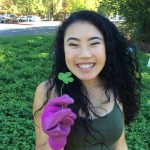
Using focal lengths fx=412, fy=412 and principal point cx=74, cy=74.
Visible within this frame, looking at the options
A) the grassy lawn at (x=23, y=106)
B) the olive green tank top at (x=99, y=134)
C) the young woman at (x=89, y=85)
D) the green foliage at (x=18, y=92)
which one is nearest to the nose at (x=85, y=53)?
the young woman at (x=89, y=85)

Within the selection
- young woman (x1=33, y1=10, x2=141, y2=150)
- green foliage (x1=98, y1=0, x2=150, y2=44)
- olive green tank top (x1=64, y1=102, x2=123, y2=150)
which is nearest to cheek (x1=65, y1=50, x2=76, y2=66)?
young woman (x1=33, y1=10, x2=141, y2=150)

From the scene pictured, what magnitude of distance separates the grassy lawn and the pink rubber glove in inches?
57.2

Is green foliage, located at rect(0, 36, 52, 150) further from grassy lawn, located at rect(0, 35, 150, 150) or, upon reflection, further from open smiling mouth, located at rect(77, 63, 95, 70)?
open smiling mouth, located at rect(77, 63, 95, 70)

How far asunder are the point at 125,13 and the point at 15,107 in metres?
9.64

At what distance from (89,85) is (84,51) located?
332 millimetres

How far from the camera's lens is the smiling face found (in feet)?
6.39

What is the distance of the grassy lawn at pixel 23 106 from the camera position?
4.32 meters

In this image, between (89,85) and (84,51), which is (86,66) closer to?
(84,51)

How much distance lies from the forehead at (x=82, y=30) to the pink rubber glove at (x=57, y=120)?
1.54ft

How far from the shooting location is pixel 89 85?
2.23 meters

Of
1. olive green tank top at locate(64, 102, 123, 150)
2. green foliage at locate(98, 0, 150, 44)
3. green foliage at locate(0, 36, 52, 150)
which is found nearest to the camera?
olive green tank top at locate(64, 102, 123, 150)

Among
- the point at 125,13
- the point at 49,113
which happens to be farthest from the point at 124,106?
the point at 125,13

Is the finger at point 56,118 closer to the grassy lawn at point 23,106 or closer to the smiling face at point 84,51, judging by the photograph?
the smiling face at point 84,51

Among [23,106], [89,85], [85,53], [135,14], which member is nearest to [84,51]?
[85,53]
